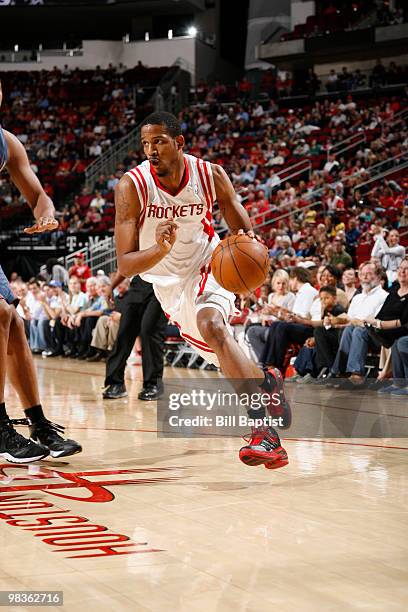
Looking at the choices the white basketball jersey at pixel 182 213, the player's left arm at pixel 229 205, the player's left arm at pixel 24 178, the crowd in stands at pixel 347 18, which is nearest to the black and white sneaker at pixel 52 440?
the white basketball jersey at pixel 182 213

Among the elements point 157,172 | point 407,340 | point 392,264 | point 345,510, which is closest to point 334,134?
point 392,264

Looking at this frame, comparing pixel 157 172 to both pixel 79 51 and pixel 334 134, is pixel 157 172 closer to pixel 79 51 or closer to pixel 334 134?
pixel 334 134

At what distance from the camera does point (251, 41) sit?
2811cm

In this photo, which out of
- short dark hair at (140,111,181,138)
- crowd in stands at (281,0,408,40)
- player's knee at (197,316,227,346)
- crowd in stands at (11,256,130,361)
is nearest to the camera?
player's knee at (197,316,227,346)

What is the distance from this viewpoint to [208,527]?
3.23 metres

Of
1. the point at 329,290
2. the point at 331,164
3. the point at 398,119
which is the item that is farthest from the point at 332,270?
the point at 398,119

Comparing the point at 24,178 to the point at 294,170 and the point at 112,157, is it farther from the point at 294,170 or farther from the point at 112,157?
the point at 112,157

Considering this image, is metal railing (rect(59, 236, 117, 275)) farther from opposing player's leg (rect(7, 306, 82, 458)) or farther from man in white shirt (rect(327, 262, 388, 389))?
opposing player's leg (rect(7, 306, 82, 458))

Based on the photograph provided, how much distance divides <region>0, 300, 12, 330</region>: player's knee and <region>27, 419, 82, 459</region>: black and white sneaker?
60 centimetres

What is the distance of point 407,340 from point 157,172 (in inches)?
145

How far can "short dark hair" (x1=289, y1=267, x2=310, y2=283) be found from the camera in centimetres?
936

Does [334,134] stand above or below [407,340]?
above

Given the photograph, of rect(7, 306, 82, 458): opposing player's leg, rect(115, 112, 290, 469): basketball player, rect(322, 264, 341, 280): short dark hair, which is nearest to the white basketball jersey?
rect(115, 112, 290, 469): basketball player

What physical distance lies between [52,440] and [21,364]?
0.45 meters
